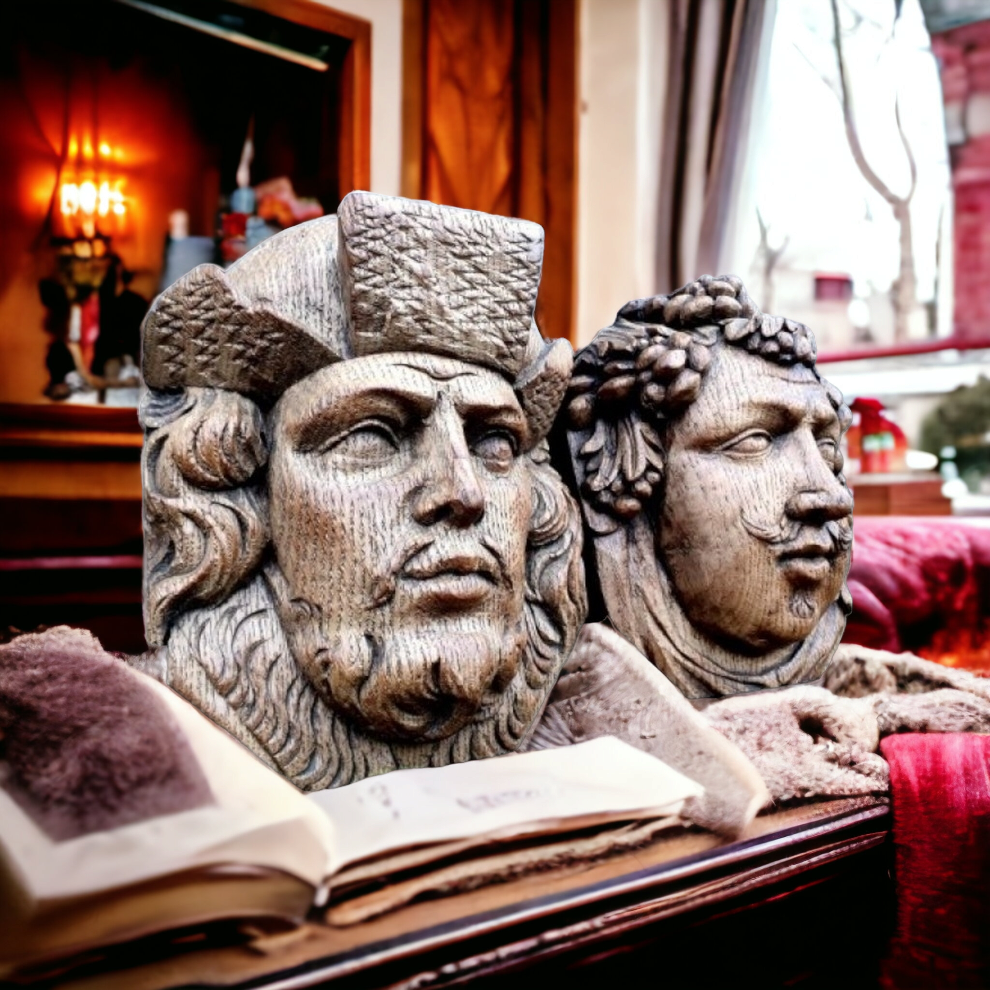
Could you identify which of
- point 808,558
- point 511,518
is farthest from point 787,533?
point 511,518

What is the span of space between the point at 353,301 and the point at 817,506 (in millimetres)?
483

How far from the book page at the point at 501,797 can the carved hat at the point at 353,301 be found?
1.10 ft

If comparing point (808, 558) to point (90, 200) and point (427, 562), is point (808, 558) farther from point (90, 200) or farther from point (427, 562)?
point (90, 200)

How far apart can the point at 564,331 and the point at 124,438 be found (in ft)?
3.49

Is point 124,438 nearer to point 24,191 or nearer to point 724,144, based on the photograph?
point 24,191

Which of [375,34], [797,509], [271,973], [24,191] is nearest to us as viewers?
[271,973]

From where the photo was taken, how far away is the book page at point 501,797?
64cm

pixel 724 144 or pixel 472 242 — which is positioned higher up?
pixel 724 144

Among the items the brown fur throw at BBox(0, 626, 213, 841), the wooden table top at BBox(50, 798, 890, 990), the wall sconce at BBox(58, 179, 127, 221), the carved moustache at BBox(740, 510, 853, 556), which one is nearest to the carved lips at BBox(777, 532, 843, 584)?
the carved moustache at BBox(740, 510, 853, 556)

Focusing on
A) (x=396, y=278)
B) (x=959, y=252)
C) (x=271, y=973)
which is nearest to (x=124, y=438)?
(x=396, y=278)

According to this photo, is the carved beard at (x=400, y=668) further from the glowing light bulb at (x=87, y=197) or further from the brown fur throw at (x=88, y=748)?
the glowing light bulb at (x=87, y=197)

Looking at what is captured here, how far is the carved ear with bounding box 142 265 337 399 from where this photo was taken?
80 cm

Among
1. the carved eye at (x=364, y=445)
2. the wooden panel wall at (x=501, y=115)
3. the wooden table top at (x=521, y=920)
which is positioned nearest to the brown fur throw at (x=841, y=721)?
the wooden table top at (x=521, y=920)

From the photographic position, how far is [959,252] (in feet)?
8.12
